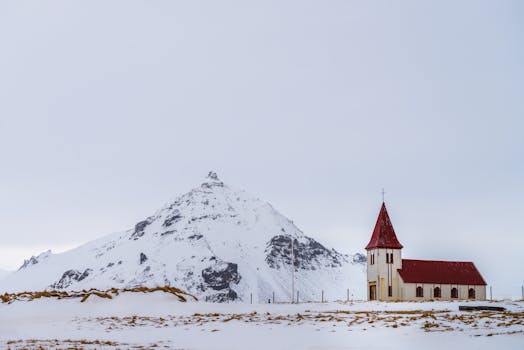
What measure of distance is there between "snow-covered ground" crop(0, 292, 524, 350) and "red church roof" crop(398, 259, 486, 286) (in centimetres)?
4169

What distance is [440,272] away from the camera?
8788 cm

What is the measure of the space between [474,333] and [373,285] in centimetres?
5974

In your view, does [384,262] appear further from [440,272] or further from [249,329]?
[249,329]

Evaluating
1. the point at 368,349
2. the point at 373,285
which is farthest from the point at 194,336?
the point at 373,285

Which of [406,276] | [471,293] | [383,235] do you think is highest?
[383,235]

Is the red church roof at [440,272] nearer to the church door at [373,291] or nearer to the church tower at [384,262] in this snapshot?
the church tower at [384,262]

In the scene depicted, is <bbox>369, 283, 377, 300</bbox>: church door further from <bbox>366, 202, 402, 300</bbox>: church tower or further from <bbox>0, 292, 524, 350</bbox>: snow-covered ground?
<bbox>0, 292, 524, 350</bbox>: snow-covered ground

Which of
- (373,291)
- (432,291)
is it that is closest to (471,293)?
(432,291)

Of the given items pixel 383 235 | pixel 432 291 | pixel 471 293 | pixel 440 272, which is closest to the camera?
pixel 432 291

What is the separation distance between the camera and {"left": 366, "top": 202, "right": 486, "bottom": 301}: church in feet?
275

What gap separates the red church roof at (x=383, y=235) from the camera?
85.3m

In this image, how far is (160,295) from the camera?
1908 inches

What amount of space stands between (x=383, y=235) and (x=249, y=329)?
188 feet

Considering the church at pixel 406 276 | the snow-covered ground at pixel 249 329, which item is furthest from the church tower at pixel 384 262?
the snow-covered ground at pixel 249 329
